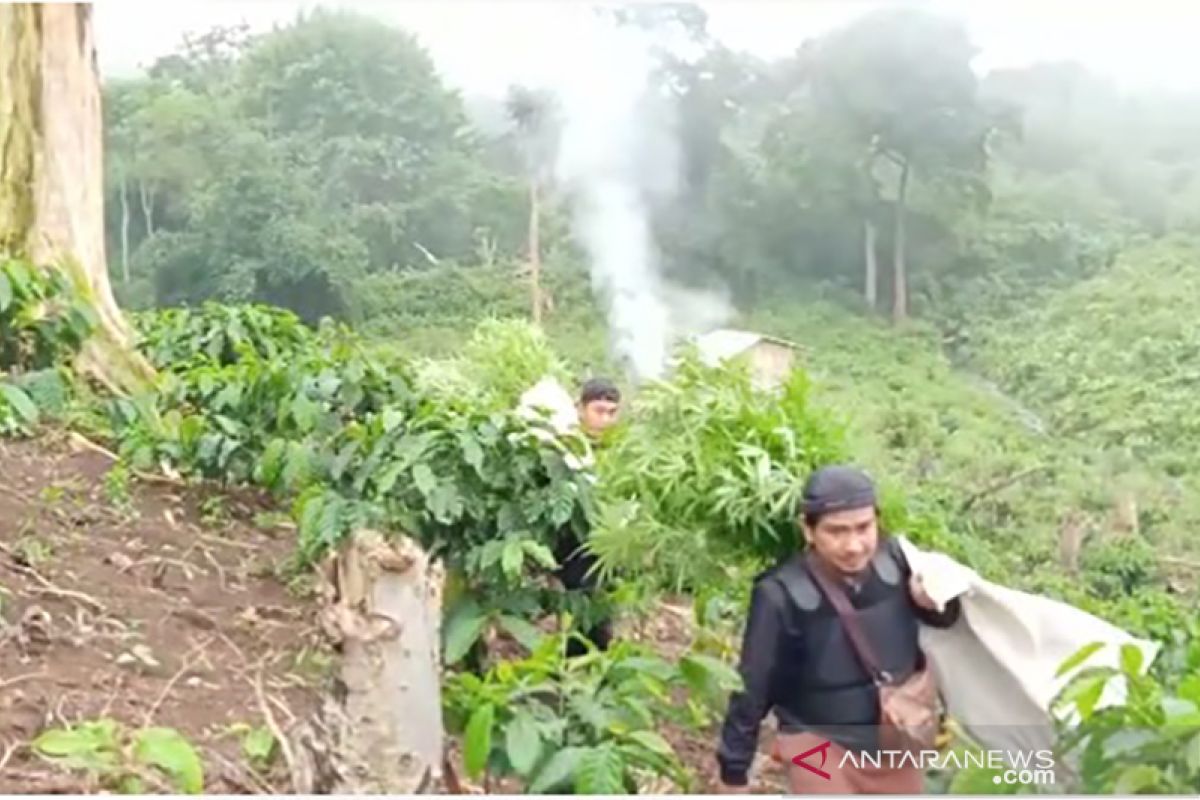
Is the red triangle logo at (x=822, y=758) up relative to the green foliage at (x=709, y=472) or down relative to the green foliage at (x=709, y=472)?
down

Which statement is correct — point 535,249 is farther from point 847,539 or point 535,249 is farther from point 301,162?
point 847,539

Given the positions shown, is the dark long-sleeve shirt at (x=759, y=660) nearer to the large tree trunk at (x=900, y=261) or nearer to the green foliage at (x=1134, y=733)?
the green foliage at (x=1134, y=733)

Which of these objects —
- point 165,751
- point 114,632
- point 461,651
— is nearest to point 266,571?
point 114,632

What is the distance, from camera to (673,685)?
53.9 inches

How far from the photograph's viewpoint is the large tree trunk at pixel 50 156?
10.3 ft

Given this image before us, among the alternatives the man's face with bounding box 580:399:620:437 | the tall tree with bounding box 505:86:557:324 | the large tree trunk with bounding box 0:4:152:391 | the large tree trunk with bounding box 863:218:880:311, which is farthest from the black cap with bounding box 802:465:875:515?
the large tree trunk with bounding box 863:218:880:311

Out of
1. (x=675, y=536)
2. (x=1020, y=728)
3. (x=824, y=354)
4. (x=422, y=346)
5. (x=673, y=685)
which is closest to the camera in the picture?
(x=1020, y=728)

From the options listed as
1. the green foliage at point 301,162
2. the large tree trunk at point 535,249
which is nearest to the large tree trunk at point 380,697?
the green foliage at point 301,162

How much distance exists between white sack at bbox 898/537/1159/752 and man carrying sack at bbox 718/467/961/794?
0.05 ft

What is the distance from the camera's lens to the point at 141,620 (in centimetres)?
198

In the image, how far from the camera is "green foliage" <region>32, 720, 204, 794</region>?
1.11 metres

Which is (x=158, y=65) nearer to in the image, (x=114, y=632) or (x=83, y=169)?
(x=83, y=169)

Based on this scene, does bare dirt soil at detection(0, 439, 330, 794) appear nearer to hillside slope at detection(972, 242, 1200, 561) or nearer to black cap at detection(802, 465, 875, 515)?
black cap at detection(802, 465, 875, 515)

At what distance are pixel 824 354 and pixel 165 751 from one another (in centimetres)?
510
